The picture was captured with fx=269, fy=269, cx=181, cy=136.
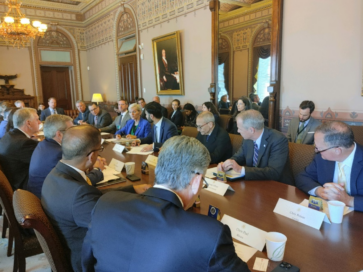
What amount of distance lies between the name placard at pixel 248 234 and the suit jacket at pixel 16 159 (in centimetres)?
216

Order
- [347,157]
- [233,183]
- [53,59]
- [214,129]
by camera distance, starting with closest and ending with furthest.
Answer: [347,157]
[233,183]
[214,129]
[53,59]

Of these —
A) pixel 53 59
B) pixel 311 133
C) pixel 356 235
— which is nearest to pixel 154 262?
pixel 356 235

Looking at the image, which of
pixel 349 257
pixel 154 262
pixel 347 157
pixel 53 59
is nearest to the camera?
pixel 154 262

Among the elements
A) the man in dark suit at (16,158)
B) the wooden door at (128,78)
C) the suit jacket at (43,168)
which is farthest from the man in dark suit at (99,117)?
the suit jacket at (43,168)

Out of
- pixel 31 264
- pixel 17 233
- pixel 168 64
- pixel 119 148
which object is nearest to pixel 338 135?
pixel 17 233

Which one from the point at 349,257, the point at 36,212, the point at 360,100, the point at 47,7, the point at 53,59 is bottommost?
the point at 349,257

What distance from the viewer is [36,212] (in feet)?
3.91

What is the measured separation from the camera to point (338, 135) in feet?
5.50

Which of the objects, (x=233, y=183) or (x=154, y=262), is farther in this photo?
(x=233, y=183)

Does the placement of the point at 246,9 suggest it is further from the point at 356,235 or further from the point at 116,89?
the point at 116,89

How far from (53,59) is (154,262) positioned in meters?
10.9

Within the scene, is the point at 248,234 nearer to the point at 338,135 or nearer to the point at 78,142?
the point at 338,135

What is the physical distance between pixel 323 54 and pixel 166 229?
3777mm

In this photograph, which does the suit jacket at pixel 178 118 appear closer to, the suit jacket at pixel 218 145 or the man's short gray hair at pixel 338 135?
the suit jacket at pixel 218 145
